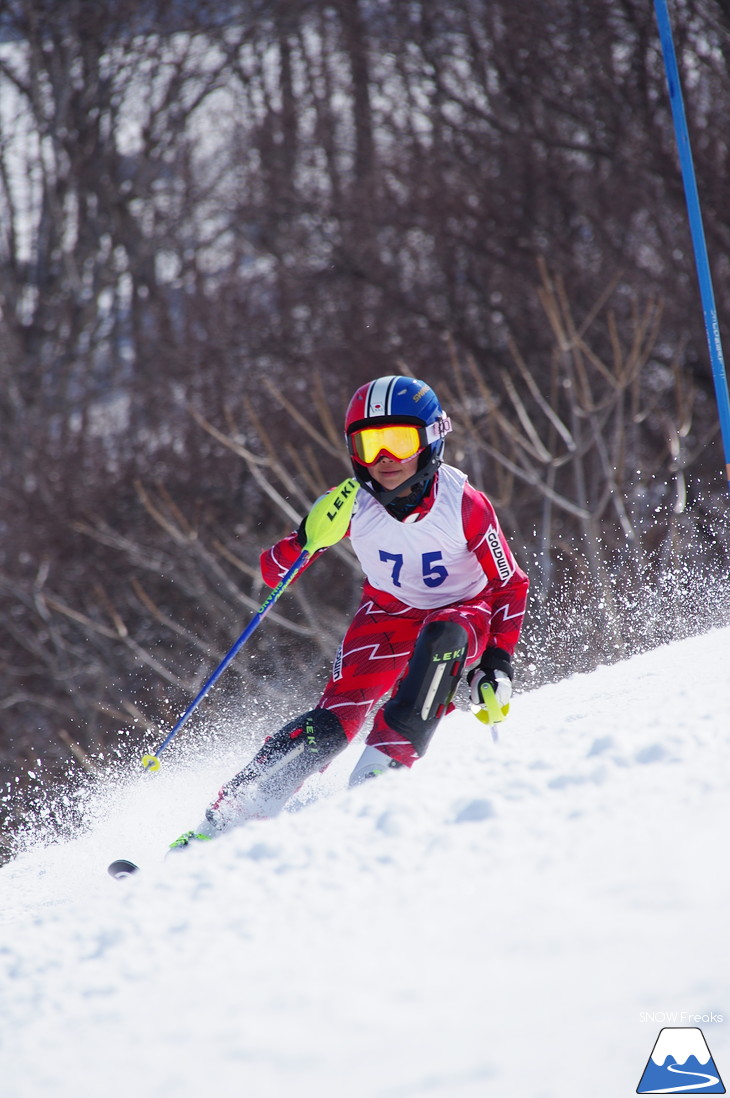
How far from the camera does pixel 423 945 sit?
179 cm

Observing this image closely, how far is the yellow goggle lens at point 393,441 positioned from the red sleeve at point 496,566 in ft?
0.82

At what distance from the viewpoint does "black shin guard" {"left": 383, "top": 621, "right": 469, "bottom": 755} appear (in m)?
3.25

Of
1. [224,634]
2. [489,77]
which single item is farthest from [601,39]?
[224,634]

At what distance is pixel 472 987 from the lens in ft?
5.43

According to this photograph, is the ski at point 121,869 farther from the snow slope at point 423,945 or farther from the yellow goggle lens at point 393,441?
→ the yellow goggle lens at point 393,441

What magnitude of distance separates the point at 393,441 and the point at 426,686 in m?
0.83

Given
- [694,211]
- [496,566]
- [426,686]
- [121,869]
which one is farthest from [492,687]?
[694,211]

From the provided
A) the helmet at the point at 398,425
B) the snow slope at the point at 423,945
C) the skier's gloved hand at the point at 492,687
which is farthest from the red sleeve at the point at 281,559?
the snow slope at the point at 423,945

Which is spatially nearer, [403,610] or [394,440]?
[394,440]

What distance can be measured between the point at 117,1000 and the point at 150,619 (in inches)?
609

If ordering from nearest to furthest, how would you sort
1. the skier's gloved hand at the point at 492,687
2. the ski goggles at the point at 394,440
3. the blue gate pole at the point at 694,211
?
1. the skier's gloved hand at the point at 492,687
2. the ski goggles at the point at 394,440
3. the blue gate pole at the point at 694,211

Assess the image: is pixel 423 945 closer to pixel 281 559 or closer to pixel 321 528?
pixel 321 528

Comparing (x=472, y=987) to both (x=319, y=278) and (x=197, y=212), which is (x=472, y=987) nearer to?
(x=319, y=278)

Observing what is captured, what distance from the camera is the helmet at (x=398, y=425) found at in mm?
3480
